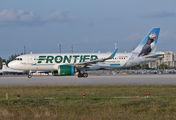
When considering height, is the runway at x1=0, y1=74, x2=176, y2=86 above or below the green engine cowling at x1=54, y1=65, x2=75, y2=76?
below

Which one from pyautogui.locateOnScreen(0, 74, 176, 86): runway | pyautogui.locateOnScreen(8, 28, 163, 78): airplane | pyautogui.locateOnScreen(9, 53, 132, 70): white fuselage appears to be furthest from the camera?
pyautogui.locateOnScreen(9, 53, 132, 70): white fuselage

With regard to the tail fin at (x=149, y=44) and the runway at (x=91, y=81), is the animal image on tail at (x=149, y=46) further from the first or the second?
the runway at (x=91, y=81)

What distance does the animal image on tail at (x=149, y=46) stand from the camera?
43.9m

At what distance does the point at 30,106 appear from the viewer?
12.1 metres

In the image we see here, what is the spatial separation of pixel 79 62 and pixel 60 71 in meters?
4.75

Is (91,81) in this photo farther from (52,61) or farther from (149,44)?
(149,44)

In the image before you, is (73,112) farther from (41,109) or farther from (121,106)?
(121,106)

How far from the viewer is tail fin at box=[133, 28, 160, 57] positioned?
144 feet

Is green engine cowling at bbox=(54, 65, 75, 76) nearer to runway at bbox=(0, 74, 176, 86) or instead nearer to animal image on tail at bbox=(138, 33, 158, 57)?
runway at bbox=(0, 74, 176, 86)

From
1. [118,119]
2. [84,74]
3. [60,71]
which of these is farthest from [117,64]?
[118,119]

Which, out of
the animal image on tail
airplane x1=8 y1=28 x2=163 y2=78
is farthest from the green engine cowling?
the animal image on tail

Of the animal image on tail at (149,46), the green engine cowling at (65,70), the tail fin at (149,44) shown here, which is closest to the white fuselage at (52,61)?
the green engine cowling at (65,70)

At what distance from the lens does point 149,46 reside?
44.2 meters

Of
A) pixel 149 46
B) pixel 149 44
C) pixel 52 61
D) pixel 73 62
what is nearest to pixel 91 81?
pixel 73 62
